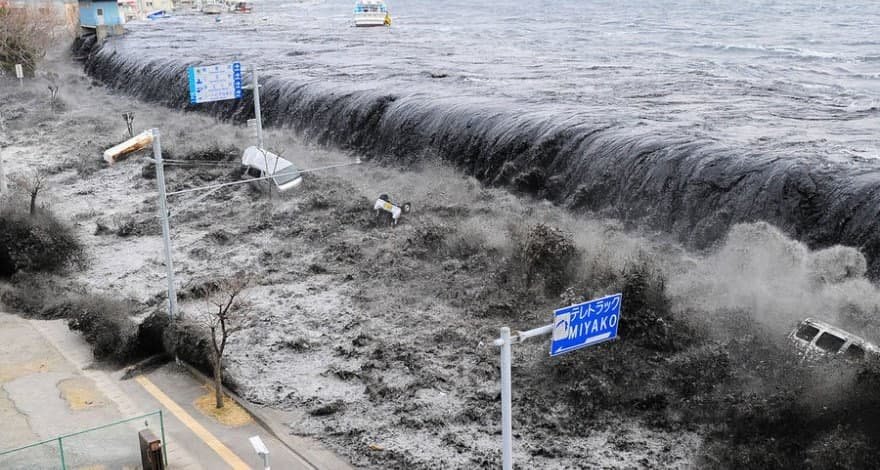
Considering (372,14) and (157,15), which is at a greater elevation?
(372,14)

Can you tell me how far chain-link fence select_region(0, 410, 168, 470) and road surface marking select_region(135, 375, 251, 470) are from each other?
1.19m

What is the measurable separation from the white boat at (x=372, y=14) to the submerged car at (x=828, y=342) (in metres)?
74.4

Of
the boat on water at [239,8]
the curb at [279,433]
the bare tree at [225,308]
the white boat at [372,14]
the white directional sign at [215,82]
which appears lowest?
the curb at [279,433]

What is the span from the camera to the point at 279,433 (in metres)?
17.9

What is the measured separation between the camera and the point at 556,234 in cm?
2445

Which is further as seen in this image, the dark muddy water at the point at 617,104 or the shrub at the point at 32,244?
the shrub at the point at 32,244

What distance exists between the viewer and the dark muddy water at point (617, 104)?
26.2 m

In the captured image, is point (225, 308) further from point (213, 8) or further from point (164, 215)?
point (213, 8)

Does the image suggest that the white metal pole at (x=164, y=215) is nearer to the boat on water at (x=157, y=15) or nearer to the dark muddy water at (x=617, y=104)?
the dark muddy water at (x=617, y=104)

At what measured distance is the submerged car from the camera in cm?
1736

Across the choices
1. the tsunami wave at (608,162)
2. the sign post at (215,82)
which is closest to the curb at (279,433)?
the sign post at (215,82)

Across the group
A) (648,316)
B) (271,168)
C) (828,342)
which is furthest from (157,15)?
(828,342)

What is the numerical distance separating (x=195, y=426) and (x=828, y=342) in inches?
518

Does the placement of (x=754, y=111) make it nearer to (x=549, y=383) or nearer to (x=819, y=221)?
(x=819, y=221)
